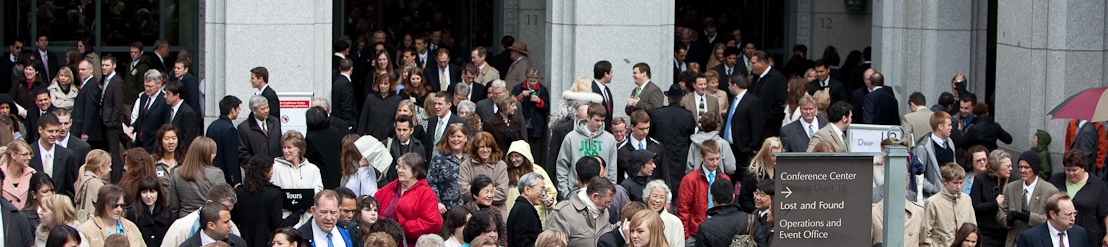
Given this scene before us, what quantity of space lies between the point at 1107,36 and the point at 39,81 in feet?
37.5

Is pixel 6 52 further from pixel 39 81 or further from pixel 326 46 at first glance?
pixel 326 46

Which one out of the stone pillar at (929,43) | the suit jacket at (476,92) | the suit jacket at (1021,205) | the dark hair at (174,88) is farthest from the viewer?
the stone pillar at (929,43)

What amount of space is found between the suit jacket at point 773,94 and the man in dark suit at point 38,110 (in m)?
7.19

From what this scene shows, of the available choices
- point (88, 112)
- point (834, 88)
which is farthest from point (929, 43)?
point (88, 112)

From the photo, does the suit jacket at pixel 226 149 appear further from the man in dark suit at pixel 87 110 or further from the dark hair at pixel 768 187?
the dark hair at pixel 768 187

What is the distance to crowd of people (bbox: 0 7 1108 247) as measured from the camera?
12062 mm

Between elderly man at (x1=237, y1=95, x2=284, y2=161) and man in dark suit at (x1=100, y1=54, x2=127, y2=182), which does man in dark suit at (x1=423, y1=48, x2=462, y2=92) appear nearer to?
man in dark suit at (x1=100, y1=54, x2=127, y2=182)

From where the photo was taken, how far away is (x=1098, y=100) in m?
12.2

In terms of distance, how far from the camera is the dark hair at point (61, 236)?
11.2m

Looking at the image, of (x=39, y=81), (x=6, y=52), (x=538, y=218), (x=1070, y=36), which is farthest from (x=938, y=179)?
(x=6, y=52)

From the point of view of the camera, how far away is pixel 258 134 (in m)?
15.5

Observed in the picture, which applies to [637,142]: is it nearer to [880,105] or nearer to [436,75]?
[880,105]

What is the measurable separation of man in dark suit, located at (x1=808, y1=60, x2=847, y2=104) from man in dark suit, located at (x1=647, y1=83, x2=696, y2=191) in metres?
2.72

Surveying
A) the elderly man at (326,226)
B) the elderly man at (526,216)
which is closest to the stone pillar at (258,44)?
the elderly man at (526,216)
